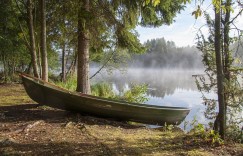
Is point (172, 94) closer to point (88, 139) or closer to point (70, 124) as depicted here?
point (70, 124)

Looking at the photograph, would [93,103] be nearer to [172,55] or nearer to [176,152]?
[176,152]

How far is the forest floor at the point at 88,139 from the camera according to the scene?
4.20 m

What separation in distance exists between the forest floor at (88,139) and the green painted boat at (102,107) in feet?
0.84

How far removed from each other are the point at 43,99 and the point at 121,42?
3.41 meters

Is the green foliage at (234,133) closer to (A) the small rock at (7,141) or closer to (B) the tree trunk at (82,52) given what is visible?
(A) the small rock at (7,141)

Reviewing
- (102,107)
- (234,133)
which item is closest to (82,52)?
(102,107)

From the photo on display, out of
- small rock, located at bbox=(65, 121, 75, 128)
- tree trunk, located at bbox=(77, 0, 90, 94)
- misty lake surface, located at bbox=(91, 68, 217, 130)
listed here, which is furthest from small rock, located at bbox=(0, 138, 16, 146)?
tree trunk, located at bbox=(77, 0, 90, 94)

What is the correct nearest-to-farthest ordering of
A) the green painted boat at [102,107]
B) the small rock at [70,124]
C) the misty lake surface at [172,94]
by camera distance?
1. the small rock at [70,124]
2. the green painted boat at [102,107]
3. the misty lake surface at [172,94]

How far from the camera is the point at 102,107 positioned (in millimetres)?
6348

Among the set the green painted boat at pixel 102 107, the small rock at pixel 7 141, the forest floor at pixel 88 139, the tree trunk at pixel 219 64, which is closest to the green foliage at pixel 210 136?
the forest floor at pixel 88 139

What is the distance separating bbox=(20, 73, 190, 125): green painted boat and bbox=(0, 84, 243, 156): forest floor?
255mm

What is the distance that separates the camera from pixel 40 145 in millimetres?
4289

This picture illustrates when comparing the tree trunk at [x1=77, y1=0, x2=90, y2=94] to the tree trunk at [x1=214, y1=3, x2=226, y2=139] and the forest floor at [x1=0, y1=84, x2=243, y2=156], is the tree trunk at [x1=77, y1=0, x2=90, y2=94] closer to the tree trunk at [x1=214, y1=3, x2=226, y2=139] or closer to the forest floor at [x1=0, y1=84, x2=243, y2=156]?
the forest floor at [x1=0, y1=84, x2=243, y2=156]

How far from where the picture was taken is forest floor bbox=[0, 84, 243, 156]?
4.20 m
